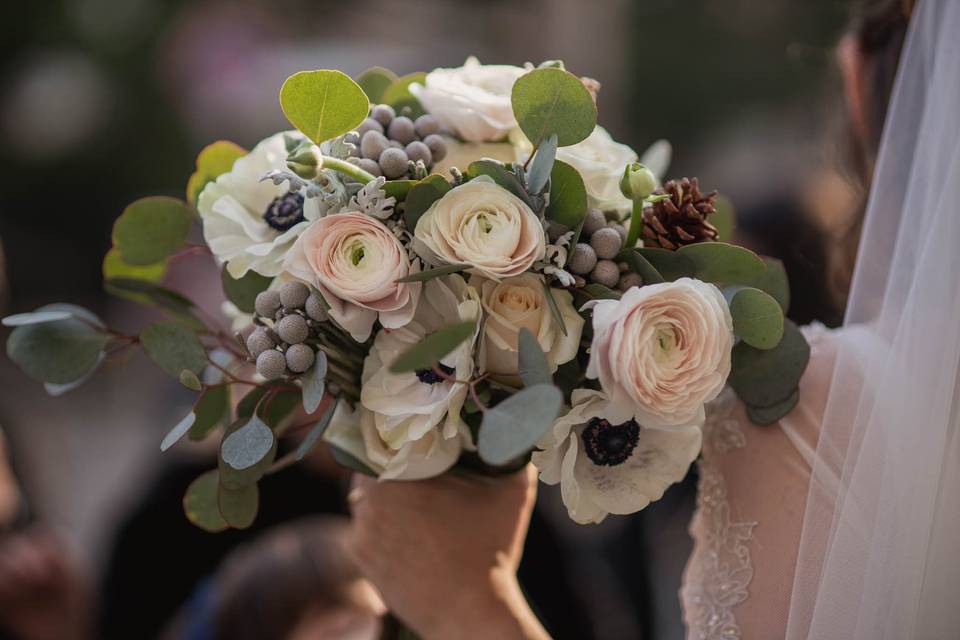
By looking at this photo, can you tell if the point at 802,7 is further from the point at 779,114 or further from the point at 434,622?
the point at 434,622

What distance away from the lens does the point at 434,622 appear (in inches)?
39.8

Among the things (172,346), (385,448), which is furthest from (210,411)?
(385,448)

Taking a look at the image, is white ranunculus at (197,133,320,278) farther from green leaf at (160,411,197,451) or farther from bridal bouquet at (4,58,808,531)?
green leaf at (160,411,197,451)

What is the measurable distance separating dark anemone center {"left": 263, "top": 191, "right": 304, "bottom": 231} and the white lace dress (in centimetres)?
51

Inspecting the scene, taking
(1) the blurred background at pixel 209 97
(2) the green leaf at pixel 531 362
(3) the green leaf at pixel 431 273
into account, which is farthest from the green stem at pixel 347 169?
(1) the blurred background at pixel 209 97

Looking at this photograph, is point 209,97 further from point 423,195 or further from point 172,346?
point 423,195

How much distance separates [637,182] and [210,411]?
1.67 ft

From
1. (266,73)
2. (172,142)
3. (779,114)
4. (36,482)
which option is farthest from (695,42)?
(36,482)

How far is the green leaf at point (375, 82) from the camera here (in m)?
0.94

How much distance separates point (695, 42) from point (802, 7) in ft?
1.92

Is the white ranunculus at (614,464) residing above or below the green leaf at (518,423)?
below

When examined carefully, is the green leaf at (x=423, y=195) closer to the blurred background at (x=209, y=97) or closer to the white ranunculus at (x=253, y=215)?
the white ranunculus at (x=253, y=215)

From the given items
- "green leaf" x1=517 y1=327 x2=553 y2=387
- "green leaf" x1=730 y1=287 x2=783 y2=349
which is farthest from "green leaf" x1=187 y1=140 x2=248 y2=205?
"green leaf" x1=730 y1=287 x2=783 y2=349

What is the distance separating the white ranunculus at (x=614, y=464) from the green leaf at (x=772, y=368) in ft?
0.33
